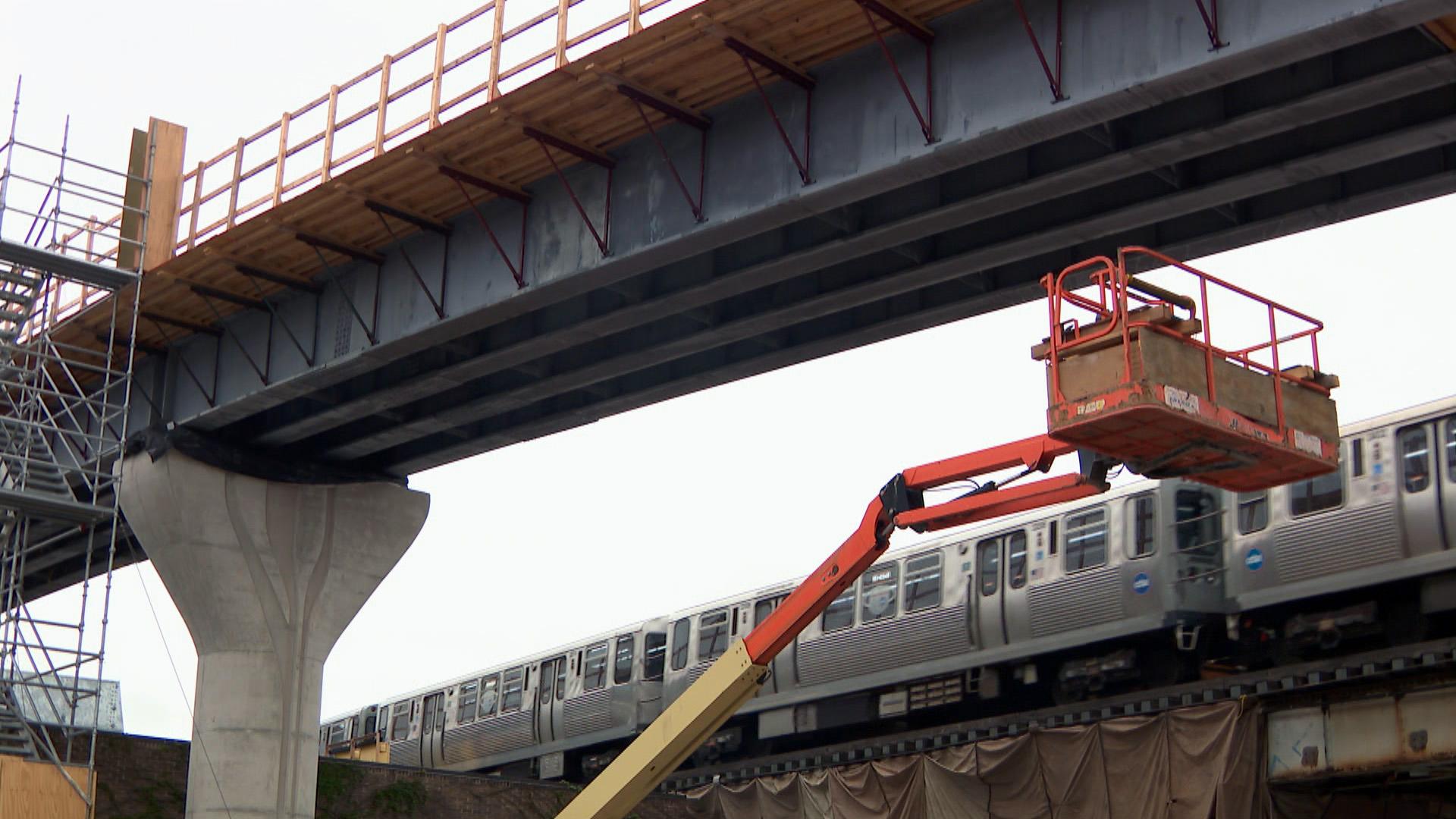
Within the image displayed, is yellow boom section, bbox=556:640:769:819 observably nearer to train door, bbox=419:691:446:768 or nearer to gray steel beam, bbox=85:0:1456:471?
gray steel beam, bbox=85:0:1456:471

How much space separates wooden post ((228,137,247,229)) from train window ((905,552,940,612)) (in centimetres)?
1183

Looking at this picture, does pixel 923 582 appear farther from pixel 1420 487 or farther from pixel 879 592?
pixel 1420 487

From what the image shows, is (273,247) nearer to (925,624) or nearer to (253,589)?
(253,589)

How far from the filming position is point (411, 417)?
26.6 m

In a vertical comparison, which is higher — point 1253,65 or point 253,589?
point 1253,65

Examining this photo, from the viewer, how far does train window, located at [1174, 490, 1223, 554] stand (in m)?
23.6

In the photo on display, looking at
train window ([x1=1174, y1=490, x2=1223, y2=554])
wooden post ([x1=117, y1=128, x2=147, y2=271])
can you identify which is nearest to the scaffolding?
wooden post ([x1=117, y1=128, x2=147, y2=271])

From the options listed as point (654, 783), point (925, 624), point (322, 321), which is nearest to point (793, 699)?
point (925, 624)

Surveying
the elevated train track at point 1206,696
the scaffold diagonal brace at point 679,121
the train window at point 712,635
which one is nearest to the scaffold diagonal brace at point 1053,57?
the scaffold diagonal brace at point 679,121

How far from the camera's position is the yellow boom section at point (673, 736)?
17031 mm

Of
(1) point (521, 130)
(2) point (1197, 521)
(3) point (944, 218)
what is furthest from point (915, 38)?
(2) point (1197, 521)

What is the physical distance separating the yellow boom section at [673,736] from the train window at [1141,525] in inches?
352

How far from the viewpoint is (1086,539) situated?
995 inches

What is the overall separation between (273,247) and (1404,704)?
15907mm
